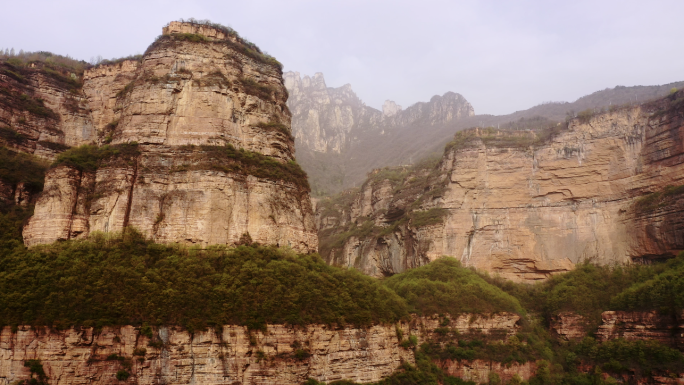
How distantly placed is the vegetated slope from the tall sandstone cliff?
59.1 metres

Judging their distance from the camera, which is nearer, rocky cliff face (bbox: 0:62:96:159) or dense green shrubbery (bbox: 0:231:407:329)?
dense green shrubbery (bbox: 0:231:407:329)

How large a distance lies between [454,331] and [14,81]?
34173 millimetres

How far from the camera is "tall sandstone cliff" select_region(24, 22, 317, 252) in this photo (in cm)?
2352

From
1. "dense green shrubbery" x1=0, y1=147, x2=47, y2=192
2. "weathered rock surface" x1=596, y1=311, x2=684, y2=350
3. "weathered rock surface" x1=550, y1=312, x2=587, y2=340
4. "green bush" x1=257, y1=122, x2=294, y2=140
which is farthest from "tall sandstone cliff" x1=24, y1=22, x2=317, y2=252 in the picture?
"weathered rock surface" x1=596, y1=311, x2=684, y2=350

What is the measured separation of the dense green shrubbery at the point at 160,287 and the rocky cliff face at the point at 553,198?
64.7ft

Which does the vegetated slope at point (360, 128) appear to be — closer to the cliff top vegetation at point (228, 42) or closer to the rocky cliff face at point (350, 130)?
the rocky cliff face at point (350, 130)

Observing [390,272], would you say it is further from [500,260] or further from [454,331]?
[454,331]

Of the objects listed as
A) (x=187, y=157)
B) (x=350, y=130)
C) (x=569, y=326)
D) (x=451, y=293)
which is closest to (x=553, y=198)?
(x=569, y=326)

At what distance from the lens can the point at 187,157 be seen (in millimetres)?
25266

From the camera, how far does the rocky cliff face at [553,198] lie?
116 feet

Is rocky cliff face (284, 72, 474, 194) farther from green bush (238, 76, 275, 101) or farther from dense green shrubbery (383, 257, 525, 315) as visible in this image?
green bush (238, 76, 275, 101)

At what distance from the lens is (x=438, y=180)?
148 feet

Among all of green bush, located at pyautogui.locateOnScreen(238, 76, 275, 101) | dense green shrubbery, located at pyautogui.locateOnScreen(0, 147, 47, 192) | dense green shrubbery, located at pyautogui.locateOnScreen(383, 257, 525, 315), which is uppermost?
green bush, located at pyautogui.locateOnScreen(238, 76, 275, 101)

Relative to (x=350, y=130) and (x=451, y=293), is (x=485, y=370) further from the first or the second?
(x=350, y=130)
